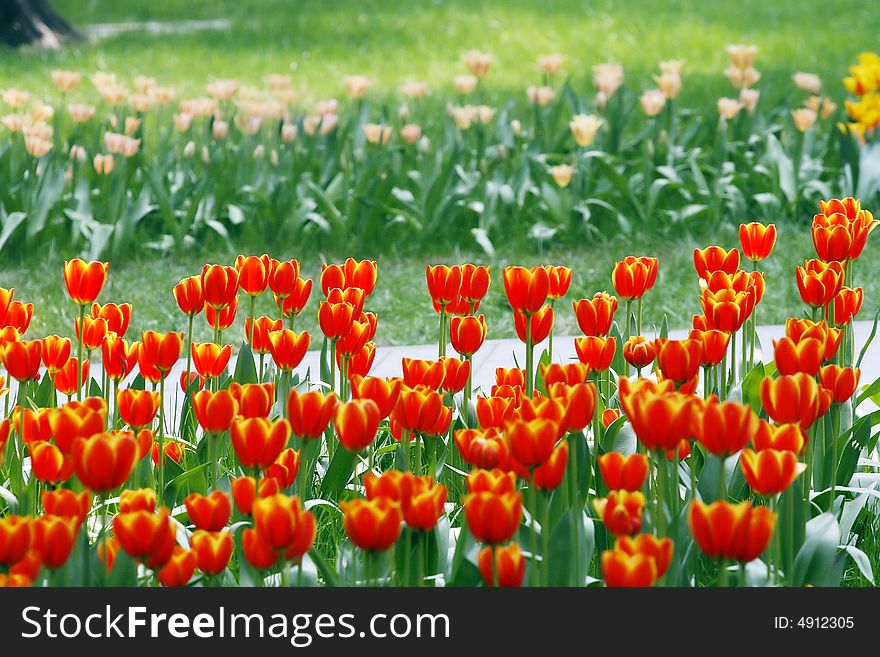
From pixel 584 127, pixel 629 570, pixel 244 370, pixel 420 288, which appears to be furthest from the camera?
pixel 584 127

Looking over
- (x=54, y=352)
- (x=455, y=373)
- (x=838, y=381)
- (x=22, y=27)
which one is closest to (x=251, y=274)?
(x=54, y=352)

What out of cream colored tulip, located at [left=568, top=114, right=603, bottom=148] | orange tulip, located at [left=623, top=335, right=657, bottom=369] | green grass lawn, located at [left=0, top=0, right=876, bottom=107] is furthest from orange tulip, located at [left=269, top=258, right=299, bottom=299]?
green grass lawn, located at [left=0, top=0, right=876, bottom=107]

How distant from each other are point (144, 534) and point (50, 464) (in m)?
0.37

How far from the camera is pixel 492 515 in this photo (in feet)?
5.00

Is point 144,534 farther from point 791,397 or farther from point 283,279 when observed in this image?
point 283,279

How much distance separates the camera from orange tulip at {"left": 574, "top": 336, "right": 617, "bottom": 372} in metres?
2.32

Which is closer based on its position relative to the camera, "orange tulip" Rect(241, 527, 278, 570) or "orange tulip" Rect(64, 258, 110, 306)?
"orange tulip" Rect(241, 527, 278, 570)

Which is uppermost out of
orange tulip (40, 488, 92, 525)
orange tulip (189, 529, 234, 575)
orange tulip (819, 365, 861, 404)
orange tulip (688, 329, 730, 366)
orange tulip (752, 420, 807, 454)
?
orange tulip (688, 329, 730, 366)

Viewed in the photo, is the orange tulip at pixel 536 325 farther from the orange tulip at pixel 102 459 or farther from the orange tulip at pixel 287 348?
the orange tulip at pixel 102 459

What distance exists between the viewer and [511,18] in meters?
14.2

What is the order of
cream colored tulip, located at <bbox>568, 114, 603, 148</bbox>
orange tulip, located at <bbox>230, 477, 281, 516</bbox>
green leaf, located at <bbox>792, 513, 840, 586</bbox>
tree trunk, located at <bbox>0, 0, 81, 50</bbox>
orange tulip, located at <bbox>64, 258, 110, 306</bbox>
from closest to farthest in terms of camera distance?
1. orange tulip, located at <bbox>230, 477, 281, 516</bbox>
2. green leaf, located at <bbox>792, 513, 840, 586</bbox>
3. orange tulip, located at <bbox>64, 258, 110, 306</bbox>
4. cream colored tulip, located at <bbox>568, 114, 603, 148</bbox>
5. tree trunk, located at <bbox>0, 0, 81, 50</bbox>

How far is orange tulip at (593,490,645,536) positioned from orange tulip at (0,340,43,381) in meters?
1.11

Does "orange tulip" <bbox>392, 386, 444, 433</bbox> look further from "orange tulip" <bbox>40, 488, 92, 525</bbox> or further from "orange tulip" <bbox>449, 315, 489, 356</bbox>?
"orange tulip" <bbox>40, 488, 92, 525</bbox>
